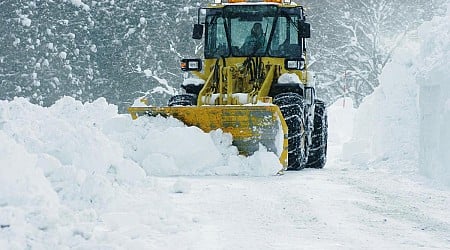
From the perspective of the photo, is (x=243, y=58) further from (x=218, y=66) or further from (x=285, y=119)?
(x=285, y=119)

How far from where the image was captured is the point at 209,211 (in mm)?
5805

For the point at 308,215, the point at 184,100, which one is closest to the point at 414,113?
the point at 184,100

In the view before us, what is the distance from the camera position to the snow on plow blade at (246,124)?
937cm

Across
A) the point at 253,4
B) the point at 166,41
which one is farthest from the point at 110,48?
the point at 253,4

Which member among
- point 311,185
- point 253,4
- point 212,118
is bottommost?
point 311,185

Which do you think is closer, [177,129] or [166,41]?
[177,129]

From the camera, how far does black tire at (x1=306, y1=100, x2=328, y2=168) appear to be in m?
12.8

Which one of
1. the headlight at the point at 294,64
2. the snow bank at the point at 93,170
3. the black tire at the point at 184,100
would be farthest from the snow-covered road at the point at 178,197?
the headlight at the point at 294,64

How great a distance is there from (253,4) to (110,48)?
2223 cm

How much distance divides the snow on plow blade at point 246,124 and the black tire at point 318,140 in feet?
10.6

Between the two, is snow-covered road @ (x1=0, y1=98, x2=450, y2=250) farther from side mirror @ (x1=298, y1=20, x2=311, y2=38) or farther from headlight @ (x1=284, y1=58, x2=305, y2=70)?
side mirror @ (x1=298, y1=20, x2=311, y2=38)

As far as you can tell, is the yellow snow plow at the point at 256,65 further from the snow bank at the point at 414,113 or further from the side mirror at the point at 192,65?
the snow bank at the point at 414,113

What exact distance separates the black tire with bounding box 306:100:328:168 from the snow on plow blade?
3231 millimetres

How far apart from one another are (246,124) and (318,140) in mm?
3667
